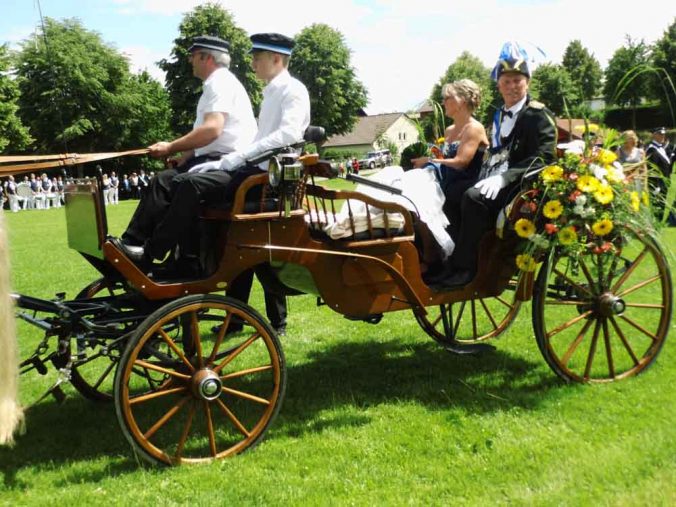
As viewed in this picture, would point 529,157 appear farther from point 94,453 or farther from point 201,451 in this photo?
point 94,453

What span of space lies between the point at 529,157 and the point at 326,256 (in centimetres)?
157

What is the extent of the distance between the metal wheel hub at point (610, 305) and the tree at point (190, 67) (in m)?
38.1

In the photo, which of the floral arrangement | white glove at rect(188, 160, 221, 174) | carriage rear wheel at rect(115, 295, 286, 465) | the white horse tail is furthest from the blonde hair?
the white horse tail

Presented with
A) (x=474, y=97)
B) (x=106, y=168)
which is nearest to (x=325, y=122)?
(x=106, y=168)

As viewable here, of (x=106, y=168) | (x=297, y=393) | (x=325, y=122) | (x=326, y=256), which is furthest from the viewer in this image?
(x=325, y=122)

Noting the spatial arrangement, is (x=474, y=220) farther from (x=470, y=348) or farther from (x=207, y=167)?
(x=207, y=167)

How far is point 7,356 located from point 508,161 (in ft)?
10.9

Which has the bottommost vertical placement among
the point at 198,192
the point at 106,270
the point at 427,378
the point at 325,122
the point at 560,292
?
the point at 427,378

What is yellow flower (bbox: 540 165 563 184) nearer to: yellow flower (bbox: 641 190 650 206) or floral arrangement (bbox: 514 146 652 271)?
floral arrangement (bbox: 514 146 652 271)

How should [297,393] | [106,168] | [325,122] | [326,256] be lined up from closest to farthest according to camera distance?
[326,256] < [297,393] < [106,168] < [325,122]

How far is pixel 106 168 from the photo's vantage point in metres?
41.2

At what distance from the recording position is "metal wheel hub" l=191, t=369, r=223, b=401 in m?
3.61

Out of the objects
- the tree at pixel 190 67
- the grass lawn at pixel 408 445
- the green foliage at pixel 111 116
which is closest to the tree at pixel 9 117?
the green foliage at pixel 111 116

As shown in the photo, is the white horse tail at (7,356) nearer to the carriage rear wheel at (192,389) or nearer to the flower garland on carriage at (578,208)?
the carriage rear wheel at (192,389)
